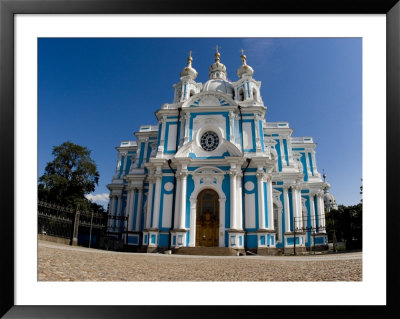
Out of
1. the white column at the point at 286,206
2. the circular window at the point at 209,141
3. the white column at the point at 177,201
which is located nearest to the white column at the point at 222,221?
the white column at the point at 177,201

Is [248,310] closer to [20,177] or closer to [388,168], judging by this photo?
[388,168]

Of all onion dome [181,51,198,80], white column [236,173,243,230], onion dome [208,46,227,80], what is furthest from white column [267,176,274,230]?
onion dome [208,46,227,80]

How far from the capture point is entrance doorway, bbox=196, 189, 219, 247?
1580 centimetres

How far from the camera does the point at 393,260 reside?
351 cm

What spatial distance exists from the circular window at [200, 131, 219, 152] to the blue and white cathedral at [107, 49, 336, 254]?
67mm

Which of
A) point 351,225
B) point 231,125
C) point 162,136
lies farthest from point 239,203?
point 351,225

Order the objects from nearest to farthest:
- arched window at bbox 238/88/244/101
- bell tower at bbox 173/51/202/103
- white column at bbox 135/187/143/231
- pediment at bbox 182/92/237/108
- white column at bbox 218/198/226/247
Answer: white column at bbox 218/198/226/247 < pediment at bbox 182/92/237/108 < white column at bbox 135/187/143/231 < arched window at bbox 238/88/244/101 < bell tower at bbox 173/51/202/103

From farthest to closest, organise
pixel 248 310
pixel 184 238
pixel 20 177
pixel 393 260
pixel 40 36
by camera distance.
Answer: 1. pixel 184 238
2. pixel 40 36
3. pixel 20 177
4. pixel 393 260
5. pixel 248 310

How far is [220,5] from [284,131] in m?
21.4

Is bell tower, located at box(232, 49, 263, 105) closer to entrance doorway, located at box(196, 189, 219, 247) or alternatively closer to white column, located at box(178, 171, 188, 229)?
white column, located at box(178, 171, 188, 229)

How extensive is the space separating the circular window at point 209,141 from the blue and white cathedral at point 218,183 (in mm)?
67

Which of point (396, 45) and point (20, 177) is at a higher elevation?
point (396, 45)

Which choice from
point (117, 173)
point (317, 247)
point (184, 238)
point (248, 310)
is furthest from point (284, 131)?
point (248, 310)

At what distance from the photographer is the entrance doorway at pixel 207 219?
1580 cm
